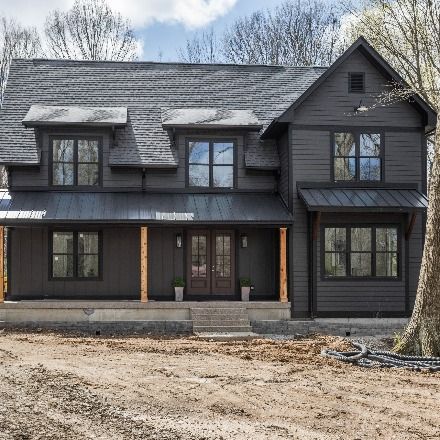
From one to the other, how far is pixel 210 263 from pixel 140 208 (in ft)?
8.10

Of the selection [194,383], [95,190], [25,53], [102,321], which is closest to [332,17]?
[25,53]

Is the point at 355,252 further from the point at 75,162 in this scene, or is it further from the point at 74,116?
the point at 74,116

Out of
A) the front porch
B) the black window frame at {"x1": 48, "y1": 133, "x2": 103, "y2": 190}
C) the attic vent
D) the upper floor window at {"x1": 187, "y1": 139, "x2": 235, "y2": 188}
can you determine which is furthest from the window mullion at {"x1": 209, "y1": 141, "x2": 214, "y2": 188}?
the attic vent

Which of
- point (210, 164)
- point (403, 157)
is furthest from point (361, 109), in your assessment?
point (210, 164)

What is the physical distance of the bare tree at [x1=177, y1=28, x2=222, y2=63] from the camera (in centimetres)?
3628

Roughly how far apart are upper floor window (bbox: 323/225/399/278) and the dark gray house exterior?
32mm

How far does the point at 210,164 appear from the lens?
17.8m

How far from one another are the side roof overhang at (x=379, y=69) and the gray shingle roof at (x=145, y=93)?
1792 mm

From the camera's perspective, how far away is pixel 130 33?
110 feet

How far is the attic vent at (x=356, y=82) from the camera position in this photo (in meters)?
16.9

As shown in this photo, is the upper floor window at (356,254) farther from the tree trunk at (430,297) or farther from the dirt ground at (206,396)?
the tree trunk at (430,297)

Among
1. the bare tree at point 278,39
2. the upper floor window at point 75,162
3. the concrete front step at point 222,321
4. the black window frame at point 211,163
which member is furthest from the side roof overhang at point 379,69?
the bare tree at point 278,39

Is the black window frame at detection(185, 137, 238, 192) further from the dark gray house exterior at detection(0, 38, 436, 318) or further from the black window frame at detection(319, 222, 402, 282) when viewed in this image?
the black window frame at detection(319, 222, 402, 282)

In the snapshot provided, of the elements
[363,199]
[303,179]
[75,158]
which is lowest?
[363,199]
